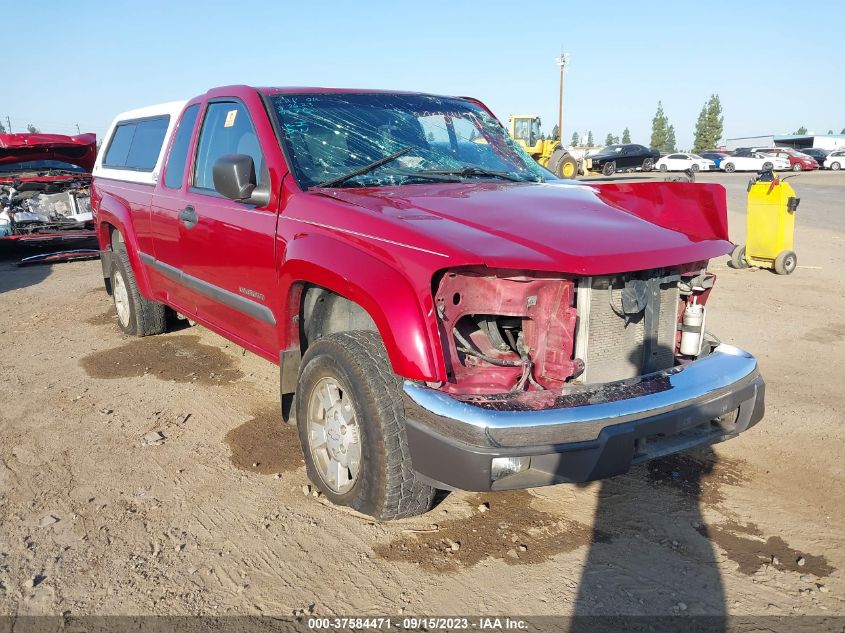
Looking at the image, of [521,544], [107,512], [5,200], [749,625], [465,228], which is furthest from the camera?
[5,200]

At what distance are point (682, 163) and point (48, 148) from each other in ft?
134

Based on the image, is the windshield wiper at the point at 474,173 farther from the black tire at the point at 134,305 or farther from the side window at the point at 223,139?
the black tire at the point at 134,305

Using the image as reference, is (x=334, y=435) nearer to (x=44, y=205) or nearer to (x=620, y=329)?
(x=620, y=329)

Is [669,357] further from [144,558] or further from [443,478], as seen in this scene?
[144,558]

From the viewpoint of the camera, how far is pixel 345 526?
310 centimetres

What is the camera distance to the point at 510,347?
3014 millimetres

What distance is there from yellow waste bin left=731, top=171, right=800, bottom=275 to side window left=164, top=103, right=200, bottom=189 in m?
7.35

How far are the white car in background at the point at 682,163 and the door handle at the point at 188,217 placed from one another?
139 ft

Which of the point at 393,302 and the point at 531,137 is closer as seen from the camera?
the point at 393,302

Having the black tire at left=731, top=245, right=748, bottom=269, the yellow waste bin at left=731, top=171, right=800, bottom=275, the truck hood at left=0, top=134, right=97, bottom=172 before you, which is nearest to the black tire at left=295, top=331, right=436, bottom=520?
the yellow waste bin at left=731, top=171, right=800, bottom=275

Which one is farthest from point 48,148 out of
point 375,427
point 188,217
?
point 375,427

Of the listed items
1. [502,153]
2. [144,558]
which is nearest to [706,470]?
[502,153]

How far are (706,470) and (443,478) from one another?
1806 millimetres

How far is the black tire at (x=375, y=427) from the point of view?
9.09ft
